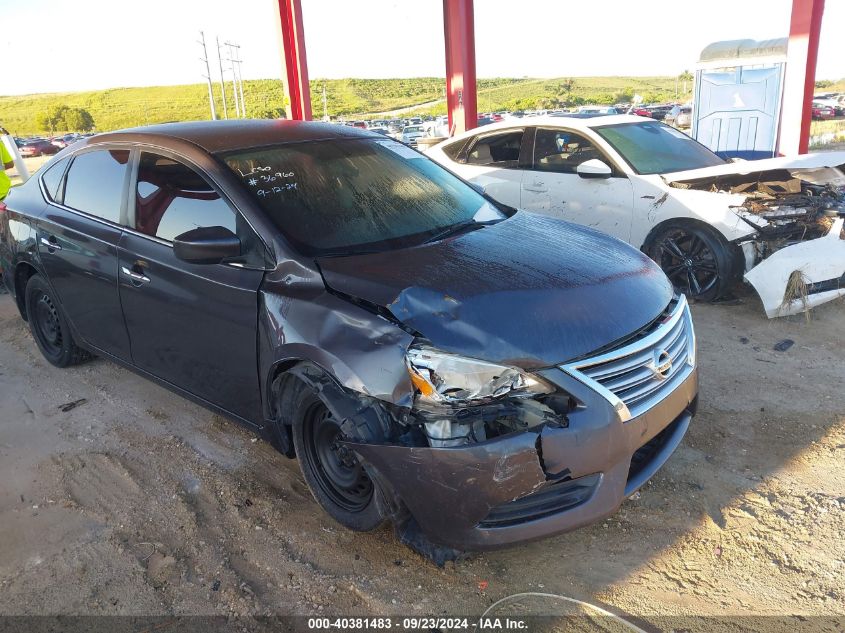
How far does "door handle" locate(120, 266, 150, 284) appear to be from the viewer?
11.2 ft

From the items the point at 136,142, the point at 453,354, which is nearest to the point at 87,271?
the point at 136,142

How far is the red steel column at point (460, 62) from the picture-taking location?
12227mm

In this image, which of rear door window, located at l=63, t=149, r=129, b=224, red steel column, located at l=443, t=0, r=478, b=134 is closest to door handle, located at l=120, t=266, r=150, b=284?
rear door window, located at l=63, t=149, r=129, b=224

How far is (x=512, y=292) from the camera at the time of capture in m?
2.54

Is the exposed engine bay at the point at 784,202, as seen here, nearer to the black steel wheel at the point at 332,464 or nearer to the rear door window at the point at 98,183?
the black steel wheel at the point at 332,464

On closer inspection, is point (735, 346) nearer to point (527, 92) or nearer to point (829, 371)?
point (829, 371)

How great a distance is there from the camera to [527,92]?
102 m

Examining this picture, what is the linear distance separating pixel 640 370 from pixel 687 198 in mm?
3685

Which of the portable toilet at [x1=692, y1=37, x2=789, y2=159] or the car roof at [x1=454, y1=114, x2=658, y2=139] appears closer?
the car roof at [x1=454, y1=114, x2=658, y2=139]

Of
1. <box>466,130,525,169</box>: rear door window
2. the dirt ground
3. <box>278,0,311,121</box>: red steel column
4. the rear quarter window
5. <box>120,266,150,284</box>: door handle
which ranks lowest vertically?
the dirt ground

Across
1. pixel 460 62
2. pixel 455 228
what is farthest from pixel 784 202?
pixel 460 62

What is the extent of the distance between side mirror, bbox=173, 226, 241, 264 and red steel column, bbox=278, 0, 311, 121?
464 inches

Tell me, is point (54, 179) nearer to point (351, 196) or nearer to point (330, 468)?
point (351, 196)

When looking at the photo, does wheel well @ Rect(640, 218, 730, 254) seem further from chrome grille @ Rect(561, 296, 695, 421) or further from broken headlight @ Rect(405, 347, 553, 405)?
broken headlight @ Rect(405, 347, 553, 405)
